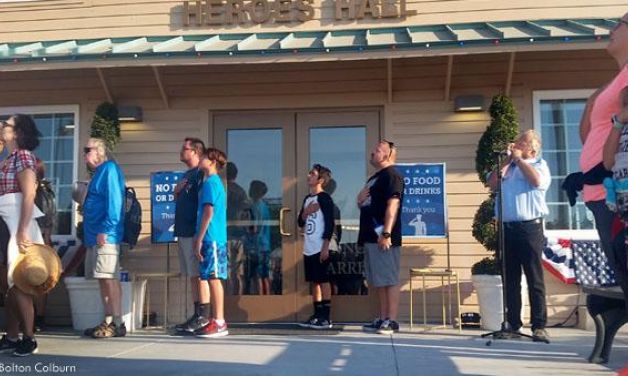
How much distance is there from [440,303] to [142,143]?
346 cm

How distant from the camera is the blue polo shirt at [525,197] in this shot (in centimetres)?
520

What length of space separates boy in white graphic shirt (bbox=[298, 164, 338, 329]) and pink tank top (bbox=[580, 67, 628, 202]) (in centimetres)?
308

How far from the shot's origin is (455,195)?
6.57m

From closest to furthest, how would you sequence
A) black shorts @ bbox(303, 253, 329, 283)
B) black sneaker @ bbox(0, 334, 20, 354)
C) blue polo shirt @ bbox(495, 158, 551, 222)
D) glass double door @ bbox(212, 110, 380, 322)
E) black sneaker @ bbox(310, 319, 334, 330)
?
black sneaker @ bbox(0, 334, 20, 354)
blue polo shirt @ bbox(495, 158, 551, 222)
black sneaker @ bbox(310, 319, 334, 330)
black shorts @ bbox(303, 253, 329, 283)
glass double door @ bbox(212, 110, 380, 322)

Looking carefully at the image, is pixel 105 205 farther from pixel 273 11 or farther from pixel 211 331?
pixel 273 11

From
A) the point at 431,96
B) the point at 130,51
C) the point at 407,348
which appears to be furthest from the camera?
the point at 431,96

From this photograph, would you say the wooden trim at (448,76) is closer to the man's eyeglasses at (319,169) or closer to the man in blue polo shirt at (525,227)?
the man in blue polo shirt at (525,227)

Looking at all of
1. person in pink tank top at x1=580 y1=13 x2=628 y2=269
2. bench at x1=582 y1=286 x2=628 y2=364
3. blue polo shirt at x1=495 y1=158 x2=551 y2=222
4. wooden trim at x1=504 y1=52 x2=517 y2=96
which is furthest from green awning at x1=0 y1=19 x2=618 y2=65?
person in pink tank top at x1=580 y1=13 x2=628 y2=269

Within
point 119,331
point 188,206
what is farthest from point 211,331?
point 188,206

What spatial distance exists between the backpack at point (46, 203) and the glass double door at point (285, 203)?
173 centimetres

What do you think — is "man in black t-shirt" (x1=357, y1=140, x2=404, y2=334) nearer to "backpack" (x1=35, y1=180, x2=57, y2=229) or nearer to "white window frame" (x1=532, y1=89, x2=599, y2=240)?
"white window frame" (x1=532, y1=89, x2=599, y2=240)

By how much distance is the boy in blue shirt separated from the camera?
5.54 meters

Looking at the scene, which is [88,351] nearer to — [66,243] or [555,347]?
[66,243]

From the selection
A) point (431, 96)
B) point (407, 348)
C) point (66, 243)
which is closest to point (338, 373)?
point (407, 348)
